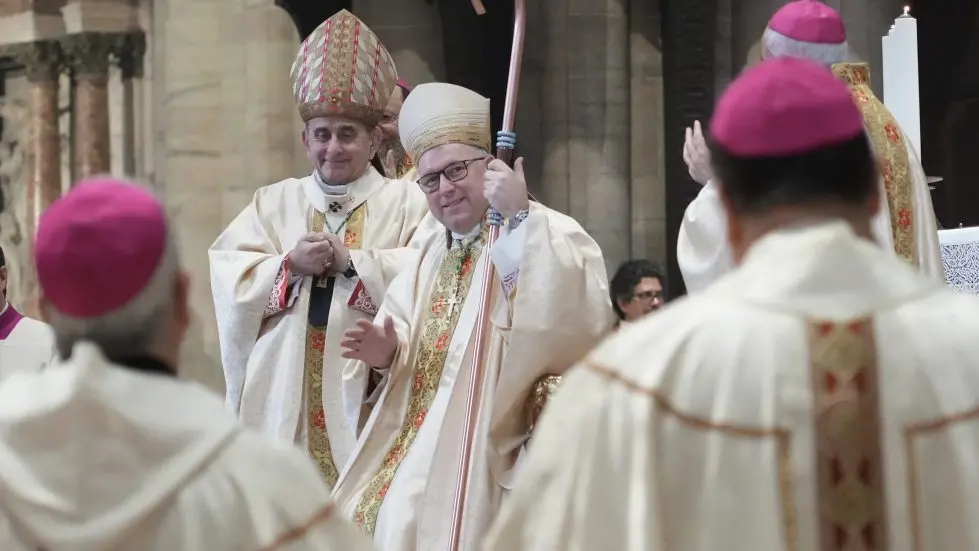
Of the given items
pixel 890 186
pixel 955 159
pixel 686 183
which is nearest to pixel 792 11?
pixel 890 186

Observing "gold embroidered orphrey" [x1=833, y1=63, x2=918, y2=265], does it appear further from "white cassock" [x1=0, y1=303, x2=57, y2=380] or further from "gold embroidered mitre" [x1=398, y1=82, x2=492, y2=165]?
"white cassock" [x1=0, y1=303, x2=57, y2=380]

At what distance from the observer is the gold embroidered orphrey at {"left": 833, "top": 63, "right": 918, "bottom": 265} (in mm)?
4148

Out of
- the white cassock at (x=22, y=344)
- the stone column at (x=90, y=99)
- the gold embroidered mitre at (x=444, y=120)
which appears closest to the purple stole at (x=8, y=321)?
the white cassock at (x=22, y=344)

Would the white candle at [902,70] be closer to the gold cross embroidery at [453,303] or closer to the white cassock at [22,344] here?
the gold cross embroidery at [453,303]

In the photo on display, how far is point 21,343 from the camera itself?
495 cm

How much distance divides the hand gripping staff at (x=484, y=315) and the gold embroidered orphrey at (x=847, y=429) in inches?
94.6

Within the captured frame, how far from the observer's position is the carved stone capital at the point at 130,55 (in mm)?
9828

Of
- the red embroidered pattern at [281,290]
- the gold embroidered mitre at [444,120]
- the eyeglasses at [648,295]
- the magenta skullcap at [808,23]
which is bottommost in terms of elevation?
the eyeglasses at [648,295]

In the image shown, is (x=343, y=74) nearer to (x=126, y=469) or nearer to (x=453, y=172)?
(x=453, y=172)

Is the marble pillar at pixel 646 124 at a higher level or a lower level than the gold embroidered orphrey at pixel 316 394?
higher

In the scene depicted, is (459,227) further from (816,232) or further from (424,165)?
(816,232)

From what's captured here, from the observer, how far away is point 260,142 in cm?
806

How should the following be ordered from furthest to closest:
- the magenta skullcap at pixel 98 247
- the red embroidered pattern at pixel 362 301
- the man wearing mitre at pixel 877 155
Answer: the red embroidered pattern at pixel 362 301 → the man wearing mitre at pixel 877 155 → the magenta skullcap at pixel 98 247

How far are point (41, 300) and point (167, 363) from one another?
23 centimetres
